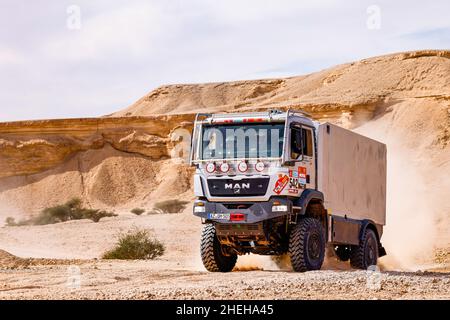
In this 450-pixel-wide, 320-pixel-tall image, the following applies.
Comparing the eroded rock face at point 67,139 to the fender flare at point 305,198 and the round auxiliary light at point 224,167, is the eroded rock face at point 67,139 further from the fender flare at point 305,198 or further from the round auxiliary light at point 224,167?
the round auxiliary light at point 224,167

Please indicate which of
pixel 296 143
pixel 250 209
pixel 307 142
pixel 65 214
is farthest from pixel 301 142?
pixel 65 214

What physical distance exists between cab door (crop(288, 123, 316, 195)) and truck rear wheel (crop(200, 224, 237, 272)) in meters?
2.17

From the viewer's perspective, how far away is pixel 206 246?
18.7m

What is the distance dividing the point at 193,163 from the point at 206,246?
1.81m

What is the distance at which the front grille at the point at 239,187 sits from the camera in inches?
693

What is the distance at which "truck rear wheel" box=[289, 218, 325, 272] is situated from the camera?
17766 mm

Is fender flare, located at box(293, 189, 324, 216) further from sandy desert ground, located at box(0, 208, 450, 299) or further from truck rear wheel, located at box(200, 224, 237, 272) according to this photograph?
truck rear wheel, located at box(200, 224, 237, 272)

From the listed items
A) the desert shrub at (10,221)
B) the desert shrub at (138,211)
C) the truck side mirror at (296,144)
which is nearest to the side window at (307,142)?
the truck side mirror at (296,144)

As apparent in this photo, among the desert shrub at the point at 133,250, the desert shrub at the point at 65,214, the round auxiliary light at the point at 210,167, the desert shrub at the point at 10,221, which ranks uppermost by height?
the round auxiliary light at the point at 210,167

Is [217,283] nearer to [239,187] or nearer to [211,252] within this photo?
[239,187]

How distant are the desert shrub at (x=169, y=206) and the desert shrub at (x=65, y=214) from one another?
10.1 feet

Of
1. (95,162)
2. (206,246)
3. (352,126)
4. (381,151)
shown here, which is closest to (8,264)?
(206,246)

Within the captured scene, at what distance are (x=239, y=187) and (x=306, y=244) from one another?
5.73ft
